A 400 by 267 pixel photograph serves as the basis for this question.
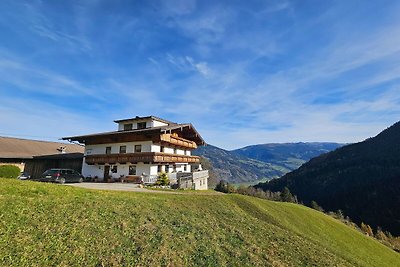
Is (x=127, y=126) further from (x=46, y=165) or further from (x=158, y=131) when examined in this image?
(x=46, y=165)

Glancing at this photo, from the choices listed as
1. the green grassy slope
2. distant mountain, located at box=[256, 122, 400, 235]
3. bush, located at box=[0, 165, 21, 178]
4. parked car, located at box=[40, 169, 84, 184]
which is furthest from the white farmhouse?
distant mountain, located at box=[256, 122, 400, 235]

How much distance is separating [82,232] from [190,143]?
37.0 metres

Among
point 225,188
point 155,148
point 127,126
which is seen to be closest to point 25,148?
point 127,126

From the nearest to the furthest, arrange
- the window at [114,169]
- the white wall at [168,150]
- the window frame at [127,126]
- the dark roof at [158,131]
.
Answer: the dark roof at [158,131]
the window at [114,169]
the white wall at [168,150]
the window frame at [127,126]

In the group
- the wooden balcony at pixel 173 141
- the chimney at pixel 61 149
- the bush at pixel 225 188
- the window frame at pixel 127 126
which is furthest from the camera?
the bush at pixel 225 188

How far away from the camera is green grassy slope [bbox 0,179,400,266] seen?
10523 mm

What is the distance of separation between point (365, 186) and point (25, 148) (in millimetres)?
171481

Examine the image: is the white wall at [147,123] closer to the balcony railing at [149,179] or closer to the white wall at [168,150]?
the white wall at [168,150]

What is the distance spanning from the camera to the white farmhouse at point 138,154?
3644 centimetres

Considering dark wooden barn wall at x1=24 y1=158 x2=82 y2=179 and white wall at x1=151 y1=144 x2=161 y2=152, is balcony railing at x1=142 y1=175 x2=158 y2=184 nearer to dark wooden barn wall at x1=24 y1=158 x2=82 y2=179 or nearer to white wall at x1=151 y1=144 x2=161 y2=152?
white wall at x1=151 y1=144 x2=161 y2=152

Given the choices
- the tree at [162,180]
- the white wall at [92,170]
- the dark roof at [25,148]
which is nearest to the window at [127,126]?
the white wall at [92,170]

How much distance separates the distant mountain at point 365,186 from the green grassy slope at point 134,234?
130 meters

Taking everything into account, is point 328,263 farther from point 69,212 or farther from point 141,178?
point 141,178

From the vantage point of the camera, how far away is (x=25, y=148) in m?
46.1
